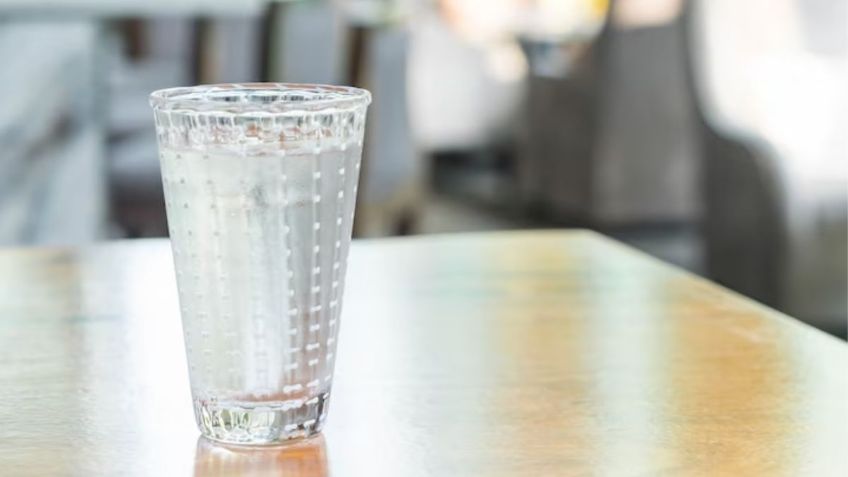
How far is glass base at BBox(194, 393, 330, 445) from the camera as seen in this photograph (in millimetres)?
446

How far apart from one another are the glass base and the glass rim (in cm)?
10

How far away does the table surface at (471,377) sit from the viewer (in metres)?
0.44

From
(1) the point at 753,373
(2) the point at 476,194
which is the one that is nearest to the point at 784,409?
(1) the point at 753,373

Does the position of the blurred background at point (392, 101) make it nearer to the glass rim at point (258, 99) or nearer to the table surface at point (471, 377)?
the table surface at point (471, 377)

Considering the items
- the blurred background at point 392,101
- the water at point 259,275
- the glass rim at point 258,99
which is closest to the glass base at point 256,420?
the water at point 259,275

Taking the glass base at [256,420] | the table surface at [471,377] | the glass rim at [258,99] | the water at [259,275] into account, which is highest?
the glass rim at [258,99]

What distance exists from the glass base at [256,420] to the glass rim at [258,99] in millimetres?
102

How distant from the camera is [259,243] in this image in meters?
0.43

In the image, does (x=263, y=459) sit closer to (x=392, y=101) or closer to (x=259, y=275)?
(x=259, y=275)

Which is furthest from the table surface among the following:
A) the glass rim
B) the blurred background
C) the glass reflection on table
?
the blurred background

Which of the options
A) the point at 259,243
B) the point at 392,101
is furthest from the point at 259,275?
the point at 392,101

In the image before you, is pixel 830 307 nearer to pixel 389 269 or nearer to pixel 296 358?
pixel 389 269

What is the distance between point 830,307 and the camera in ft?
6.92

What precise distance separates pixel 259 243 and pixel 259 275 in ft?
0.04
